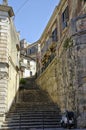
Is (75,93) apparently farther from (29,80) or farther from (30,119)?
(29,80)

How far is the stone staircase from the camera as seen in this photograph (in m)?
14.0

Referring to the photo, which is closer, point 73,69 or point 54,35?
point 73,69

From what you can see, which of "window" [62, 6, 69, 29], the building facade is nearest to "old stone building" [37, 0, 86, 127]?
"window" [62, 6, 69, 29]

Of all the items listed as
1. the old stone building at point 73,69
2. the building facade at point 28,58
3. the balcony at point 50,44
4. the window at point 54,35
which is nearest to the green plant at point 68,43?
the old stone building at point 73,69

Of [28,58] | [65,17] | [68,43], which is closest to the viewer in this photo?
[68,43]

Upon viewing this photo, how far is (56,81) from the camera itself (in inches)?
683

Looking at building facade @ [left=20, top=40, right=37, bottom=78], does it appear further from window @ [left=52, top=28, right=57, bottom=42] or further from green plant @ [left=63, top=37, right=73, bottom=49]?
green plant @ [left=63, top=37, right=73, bottom=49]

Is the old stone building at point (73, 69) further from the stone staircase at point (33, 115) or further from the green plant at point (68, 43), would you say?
the stone staircase at point (33, 115)

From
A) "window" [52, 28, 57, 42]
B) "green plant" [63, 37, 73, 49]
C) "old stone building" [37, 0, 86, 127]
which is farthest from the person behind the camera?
"window" [52, 28, 57, 42]

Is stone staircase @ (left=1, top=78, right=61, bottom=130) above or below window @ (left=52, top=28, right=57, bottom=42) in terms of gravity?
below

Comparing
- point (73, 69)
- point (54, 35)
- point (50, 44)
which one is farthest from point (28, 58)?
point (73, 69)

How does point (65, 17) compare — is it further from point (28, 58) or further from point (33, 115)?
point (28, 58)

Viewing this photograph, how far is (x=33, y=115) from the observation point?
15391 millimetres

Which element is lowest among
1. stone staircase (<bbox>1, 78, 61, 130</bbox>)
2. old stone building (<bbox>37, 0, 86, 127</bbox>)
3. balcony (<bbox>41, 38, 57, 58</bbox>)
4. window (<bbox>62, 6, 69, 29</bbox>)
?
stone staircase (<bbox>1, 78, 61, 130</bbox>)
